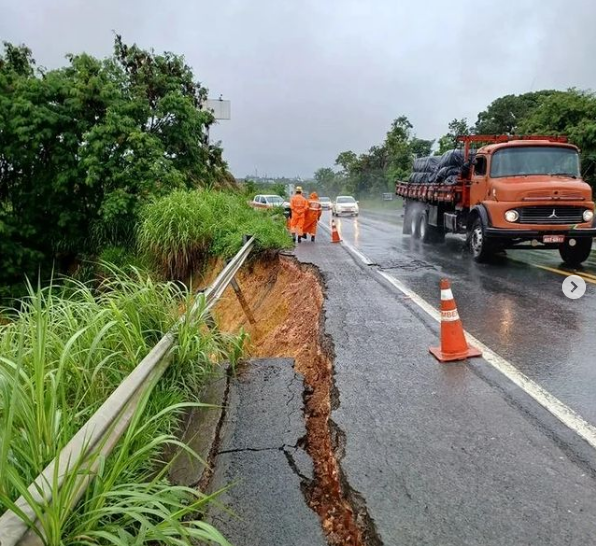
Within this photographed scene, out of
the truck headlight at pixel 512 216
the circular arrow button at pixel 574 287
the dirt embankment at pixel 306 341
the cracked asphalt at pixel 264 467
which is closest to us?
the cracked asphalt at pixel 264 467

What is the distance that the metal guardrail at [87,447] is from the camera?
1604 mm

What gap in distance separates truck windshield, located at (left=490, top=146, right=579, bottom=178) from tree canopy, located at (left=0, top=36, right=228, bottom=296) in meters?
8.75

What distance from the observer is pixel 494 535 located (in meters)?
2.26

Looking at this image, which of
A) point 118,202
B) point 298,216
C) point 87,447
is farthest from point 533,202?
point 118,202

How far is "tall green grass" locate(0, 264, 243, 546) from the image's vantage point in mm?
1871

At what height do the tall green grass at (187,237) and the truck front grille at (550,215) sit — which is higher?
the truck front grille at (550,215)

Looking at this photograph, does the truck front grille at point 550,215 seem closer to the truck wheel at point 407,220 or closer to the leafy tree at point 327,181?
the truck wheel at point 407,220

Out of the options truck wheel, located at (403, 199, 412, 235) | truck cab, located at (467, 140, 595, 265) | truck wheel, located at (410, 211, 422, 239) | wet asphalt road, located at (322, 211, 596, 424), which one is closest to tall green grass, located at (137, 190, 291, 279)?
wet asphalt road, located at (322, 211, 596, 424)

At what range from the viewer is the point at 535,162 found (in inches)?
403

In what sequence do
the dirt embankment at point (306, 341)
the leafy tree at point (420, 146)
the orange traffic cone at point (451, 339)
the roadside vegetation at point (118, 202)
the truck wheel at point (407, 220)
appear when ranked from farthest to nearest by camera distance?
1. the leafy tree at point (420, 146)
2. the truck wheel at point (407, 220)
3. the orange traffic cone at point (451, 339)
4. the roadside vegetation at point (118, 202)
5. the dirt embankment at point (306, 341)

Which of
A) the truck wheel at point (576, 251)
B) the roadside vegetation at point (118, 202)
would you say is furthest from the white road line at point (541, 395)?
the truck wheel at point (576, 251)

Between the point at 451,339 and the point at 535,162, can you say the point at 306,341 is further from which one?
the point at 535,162

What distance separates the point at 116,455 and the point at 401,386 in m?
2.34

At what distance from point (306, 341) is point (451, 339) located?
6.08 ft
